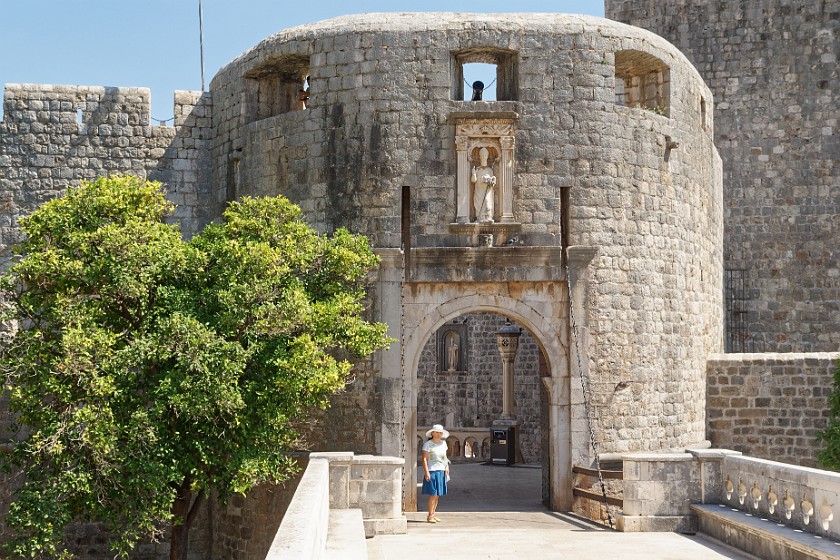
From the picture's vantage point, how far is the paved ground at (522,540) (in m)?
10.3

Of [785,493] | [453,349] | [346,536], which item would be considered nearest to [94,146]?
[346,536]

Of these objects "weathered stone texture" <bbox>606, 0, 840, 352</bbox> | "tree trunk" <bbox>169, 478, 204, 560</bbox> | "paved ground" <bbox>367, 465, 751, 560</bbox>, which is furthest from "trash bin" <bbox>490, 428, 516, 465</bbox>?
"tree trunk" <bbox>169, 478, 204, 560</bbox>

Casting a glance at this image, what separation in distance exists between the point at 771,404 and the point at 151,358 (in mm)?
10219

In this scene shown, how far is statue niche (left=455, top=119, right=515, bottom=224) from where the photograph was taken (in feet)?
48.3

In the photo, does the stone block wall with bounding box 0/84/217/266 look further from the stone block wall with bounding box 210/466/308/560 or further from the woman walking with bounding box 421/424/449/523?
the woman walking with bounding box 421/424/449/523

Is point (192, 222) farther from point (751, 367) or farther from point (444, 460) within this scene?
point (751, 367)

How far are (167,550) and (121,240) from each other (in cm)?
575

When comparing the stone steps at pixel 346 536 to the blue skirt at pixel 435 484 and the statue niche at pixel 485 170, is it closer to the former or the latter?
the blue skirt at pixel 435 484

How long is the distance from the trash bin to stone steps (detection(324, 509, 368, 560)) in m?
12.5

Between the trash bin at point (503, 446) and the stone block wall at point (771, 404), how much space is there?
711 cm

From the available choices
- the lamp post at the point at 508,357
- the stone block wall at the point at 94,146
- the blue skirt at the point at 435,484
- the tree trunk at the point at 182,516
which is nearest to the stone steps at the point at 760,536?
the blue skirt at the point at 435,484

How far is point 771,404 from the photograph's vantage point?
17.2m

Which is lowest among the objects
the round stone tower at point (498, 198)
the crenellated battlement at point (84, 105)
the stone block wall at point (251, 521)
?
the stone block wall at point (251, 521)

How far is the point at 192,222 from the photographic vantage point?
17344mm
